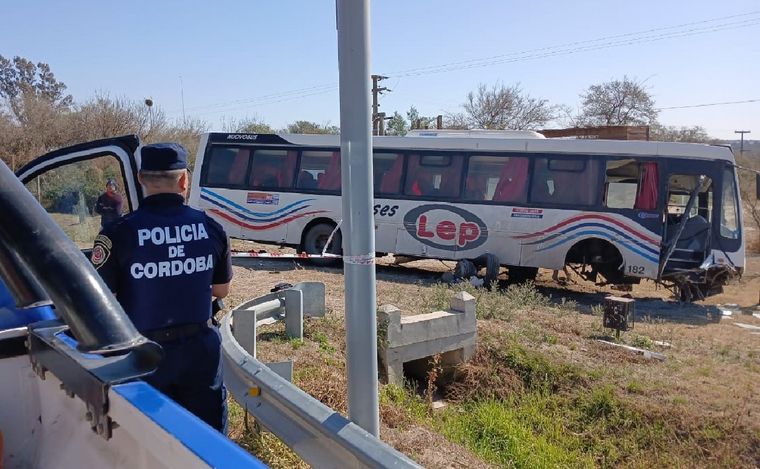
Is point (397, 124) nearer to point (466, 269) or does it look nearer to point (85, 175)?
point (466, 269)

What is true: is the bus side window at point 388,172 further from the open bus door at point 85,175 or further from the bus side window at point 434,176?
the open bus door at point 85,175

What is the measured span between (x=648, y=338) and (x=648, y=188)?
450cm

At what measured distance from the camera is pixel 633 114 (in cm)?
4581

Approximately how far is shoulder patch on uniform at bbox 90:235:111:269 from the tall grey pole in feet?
3.84

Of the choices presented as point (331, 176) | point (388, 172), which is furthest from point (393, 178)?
point (331, 176)

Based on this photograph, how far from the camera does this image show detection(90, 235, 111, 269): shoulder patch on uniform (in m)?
2.67

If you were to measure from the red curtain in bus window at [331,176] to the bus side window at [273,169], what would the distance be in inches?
29.5

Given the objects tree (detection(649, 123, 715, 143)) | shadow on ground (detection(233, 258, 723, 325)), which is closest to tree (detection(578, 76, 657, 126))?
tree (detection(649, 123, 715, 143))

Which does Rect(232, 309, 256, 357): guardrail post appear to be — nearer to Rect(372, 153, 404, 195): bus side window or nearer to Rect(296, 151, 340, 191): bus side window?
Rect(372, 153, 404, 195): bus side window

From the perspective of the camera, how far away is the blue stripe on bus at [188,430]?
1.28 metres

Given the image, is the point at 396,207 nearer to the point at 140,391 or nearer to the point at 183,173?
the point at 183,173

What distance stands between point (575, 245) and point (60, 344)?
11.6m

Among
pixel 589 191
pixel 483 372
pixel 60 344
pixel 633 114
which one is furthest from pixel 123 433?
pixel 633 114

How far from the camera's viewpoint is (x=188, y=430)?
1394mm
